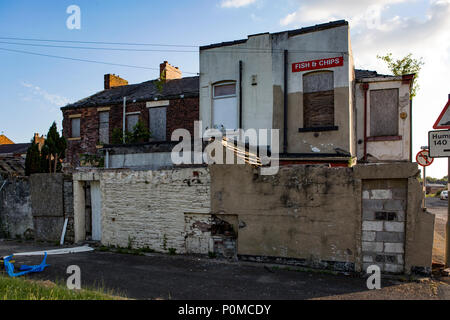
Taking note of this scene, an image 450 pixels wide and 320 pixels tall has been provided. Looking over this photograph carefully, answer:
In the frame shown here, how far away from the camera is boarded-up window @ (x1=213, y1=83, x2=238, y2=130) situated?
1390 centimetres

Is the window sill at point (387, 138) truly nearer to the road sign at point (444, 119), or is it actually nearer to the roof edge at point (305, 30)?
the roof edge at point (305, 30)

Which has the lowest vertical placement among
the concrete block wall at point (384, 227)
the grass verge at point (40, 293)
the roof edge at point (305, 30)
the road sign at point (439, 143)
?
the grass verge at point (40, 293)

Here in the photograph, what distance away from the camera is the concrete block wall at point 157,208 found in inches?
364

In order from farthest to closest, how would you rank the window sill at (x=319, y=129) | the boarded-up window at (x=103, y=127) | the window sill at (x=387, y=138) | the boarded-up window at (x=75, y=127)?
the boarded-up window at (x=75, y=127) < the boarded-up window at (x=103, y=127) < the window sill at (x=387, y=138) < the window sill at (x=319, y=129)

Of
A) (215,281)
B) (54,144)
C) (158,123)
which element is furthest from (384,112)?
(54,144)

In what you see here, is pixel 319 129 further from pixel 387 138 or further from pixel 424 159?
pixel 424 159

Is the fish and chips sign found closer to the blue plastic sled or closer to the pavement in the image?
the pavement

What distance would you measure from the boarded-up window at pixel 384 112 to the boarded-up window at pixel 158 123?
10.2m

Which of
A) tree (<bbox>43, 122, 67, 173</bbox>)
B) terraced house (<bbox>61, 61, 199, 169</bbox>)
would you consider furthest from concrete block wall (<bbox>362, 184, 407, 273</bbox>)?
tree (<bbox>43, 122, 67, 173</bbox>)

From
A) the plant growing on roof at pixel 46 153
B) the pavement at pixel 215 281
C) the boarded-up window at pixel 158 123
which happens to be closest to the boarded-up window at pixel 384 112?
the pavement at pixel 215 281

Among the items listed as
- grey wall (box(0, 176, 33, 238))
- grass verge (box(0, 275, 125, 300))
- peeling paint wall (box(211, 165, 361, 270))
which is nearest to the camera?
grass verge (box(0, 275, 125, 300))

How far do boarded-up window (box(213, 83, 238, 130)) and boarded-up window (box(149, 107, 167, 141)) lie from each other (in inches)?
188

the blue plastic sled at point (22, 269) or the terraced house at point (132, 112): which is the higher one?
the terraced house at point (132, 112)
